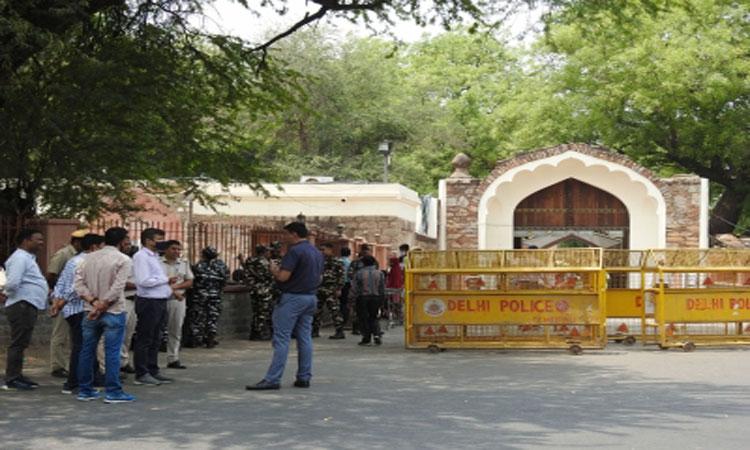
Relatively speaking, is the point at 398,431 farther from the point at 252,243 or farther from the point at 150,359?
the point at 252,243

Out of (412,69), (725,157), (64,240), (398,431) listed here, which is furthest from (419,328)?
(412,69)

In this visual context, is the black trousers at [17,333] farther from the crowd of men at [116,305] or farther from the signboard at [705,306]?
the signboard at [705,306]

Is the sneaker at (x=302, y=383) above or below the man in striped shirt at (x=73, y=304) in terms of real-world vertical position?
below

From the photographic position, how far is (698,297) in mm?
19625

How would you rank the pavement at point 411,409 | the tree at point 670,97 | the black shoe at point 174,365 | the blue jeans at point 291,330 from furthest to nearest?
the tree at point 670,97 < the black shoe at point 174,365 < the blue jeans at point 291,330 < the pavement at point 411,409

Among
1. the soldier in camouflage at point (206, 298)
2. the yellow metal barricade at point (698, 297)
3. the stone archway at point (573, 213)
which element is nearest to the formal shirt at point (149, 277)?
the soldier in camouflage at point (206, 298)

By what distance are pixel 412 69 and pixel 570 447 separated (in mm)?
60868

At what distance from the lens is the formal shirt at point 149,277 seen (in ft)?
42.7

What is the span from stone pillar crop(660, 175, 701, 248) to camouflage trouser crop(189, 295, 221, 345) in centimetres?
2321

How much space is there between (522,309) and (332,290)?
15.0ft

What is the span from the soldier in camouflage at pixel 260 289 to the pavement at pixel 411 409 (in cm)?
399

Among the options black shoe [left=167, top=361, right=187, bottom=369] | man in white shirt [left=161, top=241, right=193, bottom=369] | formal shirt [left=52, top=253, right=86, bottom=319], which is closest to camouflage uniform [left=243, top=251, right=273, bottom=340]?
black shoe [left=167, top=361, right=187, bottom=369]

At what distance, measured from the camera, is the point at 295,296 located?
1281 cm

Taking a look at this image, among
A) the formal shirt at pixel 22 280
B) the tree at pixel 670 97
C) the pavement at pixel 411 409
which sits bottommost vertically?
the pavement at pixel 411 409
